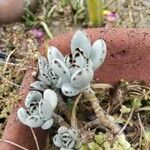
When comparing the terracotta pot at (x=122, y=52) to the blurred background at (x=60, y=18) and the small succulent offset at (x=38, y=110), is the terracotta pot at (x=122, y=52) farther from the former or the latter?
the blurred background at (x=60, y=18)

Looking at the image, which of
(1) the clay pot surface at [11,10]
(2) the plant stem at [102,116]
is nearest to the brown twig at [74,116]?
(2) the plant stem at [102,116]

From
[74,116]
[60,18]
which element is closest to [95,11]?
[60,18]

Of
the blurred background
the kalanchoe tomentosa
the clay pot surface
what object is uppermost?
the kalanchoe tomentosa

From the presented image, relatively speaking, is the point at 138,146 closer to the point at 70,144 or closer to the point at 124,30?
the point at 70,144

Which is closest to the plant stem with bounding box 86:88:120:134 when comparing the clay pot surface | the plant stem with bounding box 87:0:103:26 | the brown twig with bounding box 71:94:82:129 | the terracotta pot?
the brown twig with bounding box 71:94:82:129

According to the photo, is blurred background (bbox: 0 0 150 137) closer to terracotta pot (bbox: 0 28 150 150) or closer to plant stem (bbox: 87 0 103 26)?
plant stem (bbox: 87 0 103 26)

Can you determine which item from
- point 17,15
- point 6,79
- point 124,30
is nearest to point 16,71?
point 6,79

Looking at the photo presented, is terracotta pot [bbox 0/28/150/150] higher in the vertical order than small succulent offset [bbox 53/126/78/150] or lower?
higher
